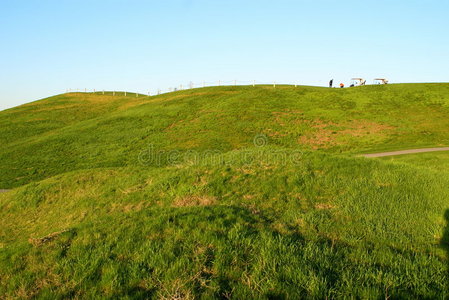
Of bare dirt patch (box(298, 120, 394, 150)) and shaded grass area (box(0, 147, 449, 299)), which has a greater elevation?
shaded grass area (box(0, 147, 449, 299))

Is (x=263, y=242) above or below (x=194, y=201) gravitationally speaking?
above

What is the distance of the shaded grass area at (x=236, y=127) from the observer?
105 ft

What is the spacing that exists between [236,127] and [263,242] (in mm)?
36156

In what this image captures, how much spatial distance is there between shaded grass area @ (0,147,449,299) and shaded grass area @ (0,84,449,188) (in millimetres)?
20616

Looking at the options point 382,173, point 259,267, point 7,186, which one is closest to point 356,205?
point 382,173

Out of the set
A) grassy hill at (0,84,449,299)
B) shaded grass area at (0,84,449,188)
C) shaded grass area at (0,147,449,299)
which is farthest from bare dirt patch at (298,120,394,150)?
shaded grass area at (0,147,449,299)

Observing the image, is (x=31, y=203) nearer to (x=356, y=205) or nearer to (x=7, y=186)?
(x=7, y=186)

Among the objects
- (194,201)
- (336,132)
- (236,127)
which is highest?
(236,127)

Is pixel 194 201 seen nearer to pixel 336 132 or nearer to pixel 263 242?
pixel 263 242

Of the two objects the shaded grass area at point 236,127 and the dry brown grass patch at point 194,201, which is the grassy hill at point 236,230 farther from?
the shaded grass area at point 236,127

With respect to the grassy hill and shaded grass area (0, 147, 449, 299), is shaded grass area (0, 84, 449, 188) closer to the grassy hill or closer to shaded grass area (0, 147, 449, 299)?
the grassy hill

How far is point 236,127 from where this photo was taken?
41.7m

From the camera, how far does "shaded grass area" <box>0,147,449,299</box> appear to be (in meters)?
4.59

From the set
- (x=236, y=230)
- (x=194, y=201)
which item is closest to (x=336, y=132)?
(x=194, y=201)
